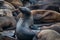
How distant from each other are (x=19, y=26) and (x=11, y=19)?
8.58 feet

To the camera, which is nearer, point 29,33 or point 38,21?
point 29,33

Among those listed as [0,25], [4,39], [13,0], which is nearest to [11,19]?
[0,25]

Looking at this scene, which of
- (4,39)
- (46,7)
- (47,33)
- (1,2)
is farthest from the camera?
(1,2)

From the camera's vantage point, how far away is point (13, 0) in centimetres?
1614

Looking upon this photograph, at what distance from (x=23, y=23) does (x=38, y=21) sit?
9.57 feet

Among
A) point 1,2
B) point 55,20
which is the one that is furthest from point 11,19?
point 1,2

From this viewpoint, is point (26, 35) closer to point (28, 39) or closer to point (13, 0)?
point (28, 39)

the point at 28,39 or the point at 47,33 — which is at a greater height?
the point at 47,33

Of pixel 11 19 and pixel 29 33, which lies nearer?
pixel 29 33

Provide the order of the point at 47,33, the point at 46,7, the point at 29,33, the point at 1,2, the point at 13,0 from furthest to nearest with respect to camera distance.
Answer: the point at 13,0, the point at 1,2, the point at 46,7, the point at 29,33, the point at 47,33

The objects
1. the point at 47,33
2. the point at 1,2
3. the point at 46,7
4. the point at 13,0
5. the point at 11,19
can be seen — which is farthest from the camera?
the point at 13,0

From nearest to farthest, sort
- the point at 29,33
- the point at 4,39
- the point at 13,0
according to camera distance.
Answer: the point at 4,39
the point at 29,33
the point at 13,0

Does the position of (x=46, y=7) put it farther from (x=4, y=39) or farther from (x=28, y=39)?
(x=4, y=39)

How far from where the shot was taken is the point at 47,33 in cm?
544
